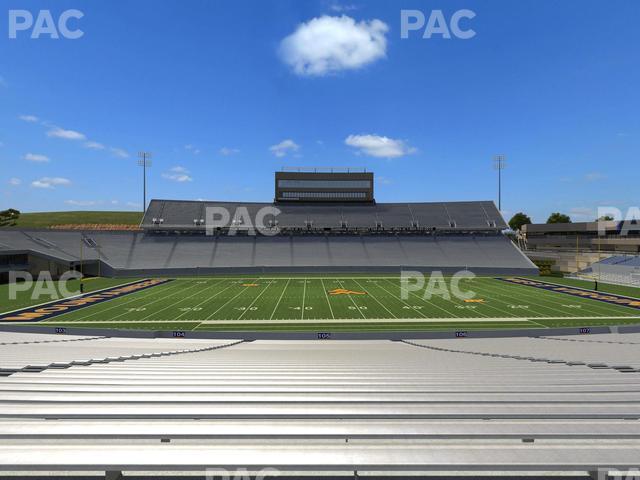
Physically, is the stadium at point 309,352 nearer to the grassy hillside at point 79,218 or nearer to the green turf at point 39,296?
the green turf at point 39,296

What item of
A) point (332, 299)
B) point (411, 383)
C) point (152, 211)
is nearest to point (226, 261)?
point (152, 211)

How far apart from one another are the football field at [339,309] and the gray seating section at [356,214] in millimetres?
23907

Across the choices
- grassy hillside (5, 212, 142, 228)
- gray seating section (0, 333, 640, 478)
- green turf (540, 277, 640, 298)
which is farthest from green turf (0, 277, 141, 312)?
grassy hillside (5, 212, 142, 228)

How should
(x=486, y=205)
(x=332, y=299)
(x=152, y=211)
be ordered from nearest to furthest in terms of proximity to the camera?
1. (x=332, y=299)
2. (x=152, y=211)
3. (x=486, y=205)

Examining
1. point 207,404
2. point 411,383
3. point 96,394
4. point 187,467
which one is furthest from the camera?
point 411,383

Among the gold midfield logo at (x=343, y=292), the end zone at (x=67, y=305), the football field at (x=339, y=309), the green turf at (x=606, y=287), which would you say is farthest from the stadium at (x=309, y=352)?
the green turf at (x=606, y=287)

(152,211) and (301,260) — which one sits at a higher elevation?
(152,211)

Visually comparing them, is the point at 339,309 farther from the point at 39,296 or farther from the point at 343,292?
the point at 39,296

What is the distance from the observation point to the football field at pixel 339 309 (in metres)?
19.7

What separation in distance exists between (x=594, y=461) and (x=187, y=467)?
233 centimetres

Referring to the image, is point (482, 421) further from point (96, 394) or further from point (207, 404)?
point (96, 394)

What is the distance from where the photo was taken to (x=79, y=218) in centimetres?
10300

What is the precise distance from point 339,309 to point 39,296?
24.5 m

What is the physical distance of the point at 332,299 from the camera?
2703 centimetres
